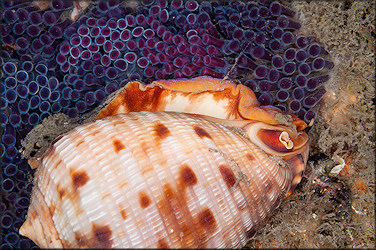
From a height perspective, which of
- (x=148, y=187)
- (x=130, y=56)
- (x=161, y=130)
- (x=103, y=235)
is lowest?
(x=103, y=235)

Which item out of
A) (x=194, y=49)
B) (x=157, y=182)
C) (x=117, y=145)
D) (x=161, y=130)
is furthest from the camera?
(x=194, y=49)

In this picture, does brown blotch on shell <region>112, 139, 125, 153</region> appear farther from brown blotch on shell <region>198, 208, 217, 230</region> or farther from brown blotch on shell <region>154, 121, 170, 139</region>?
brown blotch on shell <region>198, 208, 217, 230</region>

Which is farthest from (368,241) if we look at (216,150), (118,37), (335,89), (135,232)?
(118,37)

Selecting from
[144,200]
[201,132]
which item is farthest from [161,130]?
[144,200]

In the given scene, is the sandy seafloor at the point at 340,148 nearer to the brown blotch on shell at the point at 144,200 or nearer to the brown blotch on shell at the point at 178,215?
the brown blotch on shell at the point at 178,215

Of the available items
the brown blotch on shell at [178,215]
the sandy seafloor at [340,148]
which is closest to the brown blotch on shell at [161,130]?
the brown blotch on shell at [178,215]

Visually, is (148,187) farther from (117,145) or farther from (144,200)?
(117,145)

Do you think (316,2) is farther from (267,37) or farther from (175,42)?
(175,42)
